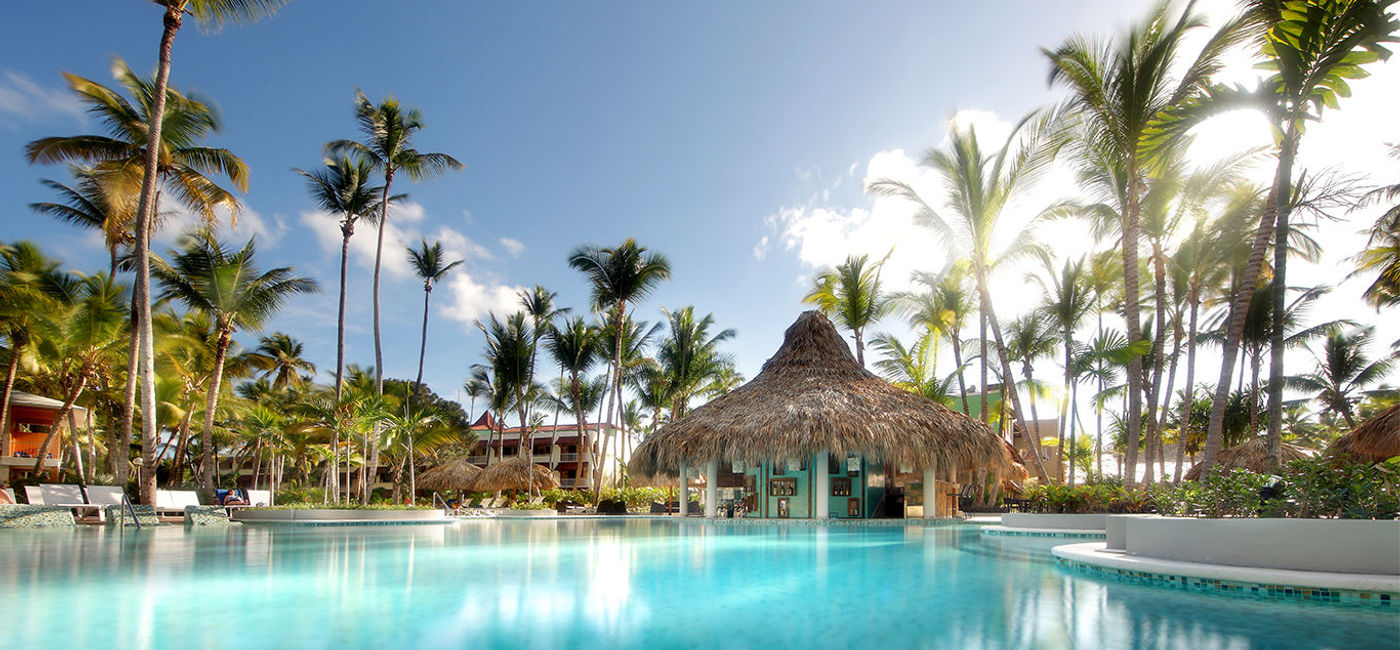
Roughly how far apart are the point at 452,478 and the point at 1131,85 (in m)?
25.3

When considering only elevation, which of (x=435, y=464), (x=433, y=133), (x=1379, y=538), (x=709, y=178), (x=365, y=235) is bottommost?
(x=435, y=464)

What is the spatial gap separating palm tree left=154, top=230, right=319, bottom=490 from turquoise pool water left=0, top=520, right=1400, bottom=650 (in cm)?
953

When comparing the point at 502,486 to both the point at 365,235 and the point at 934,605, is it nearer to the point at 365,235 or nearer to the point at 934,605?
the point at 365,235

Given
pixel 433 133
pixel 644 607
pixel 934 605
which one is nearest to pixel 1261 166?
pixel 934 605

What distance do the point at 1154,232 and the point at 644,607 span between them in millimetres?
13197

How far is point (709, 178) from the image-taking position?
21.1 metres

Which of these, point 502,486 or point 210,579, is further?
point 502,486

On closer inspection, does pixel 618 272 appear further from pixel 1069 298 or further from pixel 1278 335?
pixel 1278 335

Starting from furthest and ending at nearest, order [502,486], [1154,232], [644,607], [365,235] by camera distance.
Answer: [502,486]
[365,235]
[1154,232]
[644,607]

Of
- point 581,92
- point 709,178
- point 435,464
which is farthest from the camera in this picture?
point 435,464

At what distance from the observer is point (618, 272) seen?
83.2 ft

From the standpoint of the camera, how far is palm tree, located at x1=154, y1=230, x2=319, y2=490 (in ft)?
55.5

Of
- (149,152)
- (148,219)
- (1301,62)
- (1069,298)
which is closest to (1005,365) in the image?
(1069,298)

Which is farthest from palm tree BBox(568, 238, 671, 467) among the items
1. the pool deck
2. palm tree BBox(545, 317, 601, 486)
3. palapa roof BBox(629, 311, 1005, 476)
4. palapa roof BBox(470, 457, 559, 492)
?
the pool deck
